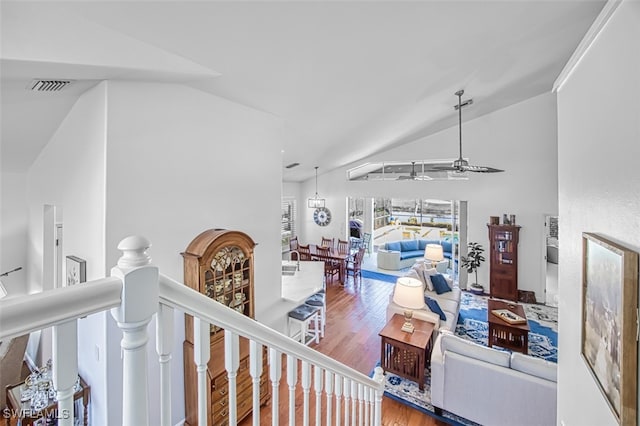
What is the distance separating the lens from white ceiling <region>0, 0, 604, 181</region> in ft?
6.49

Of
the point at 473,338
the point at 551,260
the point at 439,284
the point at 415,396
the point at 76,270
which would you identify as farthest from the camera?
the point at 551,260

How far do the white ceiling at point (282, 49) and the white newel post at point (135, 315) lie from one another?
1896mm

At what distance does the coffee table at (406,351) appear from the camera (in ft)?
12.3

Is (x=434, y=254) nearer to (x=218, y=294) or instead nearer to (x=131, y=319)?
(x=218, y=294)

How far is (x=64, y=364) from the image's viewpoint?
0.59 metres

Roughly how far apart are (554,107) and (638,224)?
625 centimetres

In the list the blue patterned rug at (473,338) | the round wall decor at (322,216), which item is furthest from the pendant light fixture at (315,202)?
the blue patterned rug at (473,338)

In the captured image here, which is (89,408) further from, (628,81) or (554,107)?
(554,107)

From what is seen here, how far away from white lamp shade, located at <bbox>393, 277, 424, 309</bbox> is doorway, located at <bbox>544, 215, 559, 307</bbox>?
3.99m

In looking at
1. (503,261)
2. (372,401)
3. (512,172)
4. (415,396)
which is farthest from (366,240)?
(372,401)

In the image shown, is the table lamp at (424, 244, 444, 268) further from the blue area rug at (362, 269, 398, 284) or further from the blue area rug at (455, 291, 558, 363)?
the blue area rug at (362, 269, 398, 284)

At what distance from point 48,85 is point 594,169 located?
3.92 m

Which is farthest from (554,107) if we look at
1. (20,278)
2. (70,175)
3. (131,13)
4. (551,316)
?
(20,278)

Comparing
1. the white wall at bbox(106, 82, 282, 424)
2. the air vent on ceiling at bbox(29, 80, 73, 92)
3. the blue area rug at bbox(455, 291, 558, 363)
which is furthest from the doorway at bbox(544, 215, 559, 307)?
the air vent on ceiling at bbox(29, 80, 73, 92)
